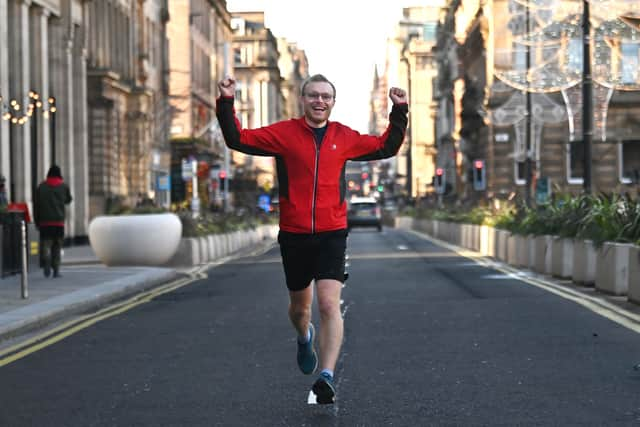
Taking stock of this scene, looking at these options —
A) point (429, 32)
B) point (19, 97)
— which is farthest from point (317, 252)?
point (429, 32)

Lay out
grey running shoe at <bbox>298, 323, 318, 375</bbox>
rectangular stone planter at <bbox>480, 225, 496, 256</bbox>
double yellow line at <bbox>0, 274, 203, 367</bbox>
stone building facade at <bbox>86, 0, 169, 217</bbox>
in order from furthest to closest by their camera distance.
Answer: stone building facade at <bbox>86, 0, 169, 217</bbox> → rectangular stone planter at <bbox>480, 225, 496, 256</bbox> → double yellow line at <bbox>0, 274, 203, 367</bbox> → grey running shoe at <bbox>298, 323, 318, 375</bbox>

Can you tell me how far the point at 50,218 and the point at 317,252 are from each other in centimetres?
1432

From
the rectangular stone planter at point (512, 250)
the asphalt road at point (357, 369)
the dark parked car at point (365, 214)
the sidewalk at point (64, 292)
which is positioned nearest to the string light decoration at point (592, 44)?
the rectangular stone planter at point (512, 250)

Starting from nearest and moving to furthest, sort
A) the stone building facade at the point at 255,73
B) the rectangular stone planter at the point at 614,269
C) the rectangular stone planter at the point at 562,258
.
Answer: the rectangular stone planter at the point at 614,269
the rectangular stone planter at the point at 562,258
the stone building facade at the point at 255,73

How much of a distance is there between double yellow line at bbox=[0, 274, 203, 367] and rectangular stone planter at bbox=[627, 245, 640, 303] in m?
5.72

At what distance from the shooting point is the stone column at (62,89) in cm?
4153

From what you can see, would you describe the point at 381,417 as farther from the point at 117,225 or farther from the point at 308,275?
the point at 117,225

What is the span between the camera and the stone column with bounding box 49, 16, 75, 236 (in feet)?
136

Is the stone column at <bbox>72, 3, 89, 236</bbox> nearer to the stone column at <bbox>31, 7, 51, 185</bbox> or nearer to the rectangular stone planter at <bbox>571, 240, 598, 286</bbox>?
the stone column at <bbox>31, 7, 51, 185</bbox>

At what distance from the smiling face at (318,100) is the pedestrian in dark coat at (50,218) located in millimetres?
14157

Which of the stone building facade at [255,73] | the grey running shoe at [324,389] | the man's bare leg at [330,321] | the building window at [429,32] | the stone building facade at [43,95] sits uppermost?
the building window at [429,32]

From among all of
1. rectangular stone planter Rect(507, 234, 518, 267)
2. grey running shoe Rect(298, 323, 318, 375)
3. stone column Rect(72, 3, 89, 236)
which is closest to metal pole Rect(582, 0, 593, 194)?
rectangular stone planter Rect(507, 234, 518, 267)

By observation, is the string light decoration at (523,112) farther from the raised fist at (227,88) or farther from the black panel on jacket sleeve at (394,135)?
the raised fist at (227,88)

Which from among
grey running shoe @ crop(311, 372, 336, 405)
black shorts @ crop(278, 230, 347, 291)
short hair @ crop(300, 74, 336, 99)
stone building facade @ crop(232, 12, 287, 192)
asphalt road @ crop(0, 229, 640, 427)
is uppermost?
stone building facade @ crop(232, 12, 287, 192)
